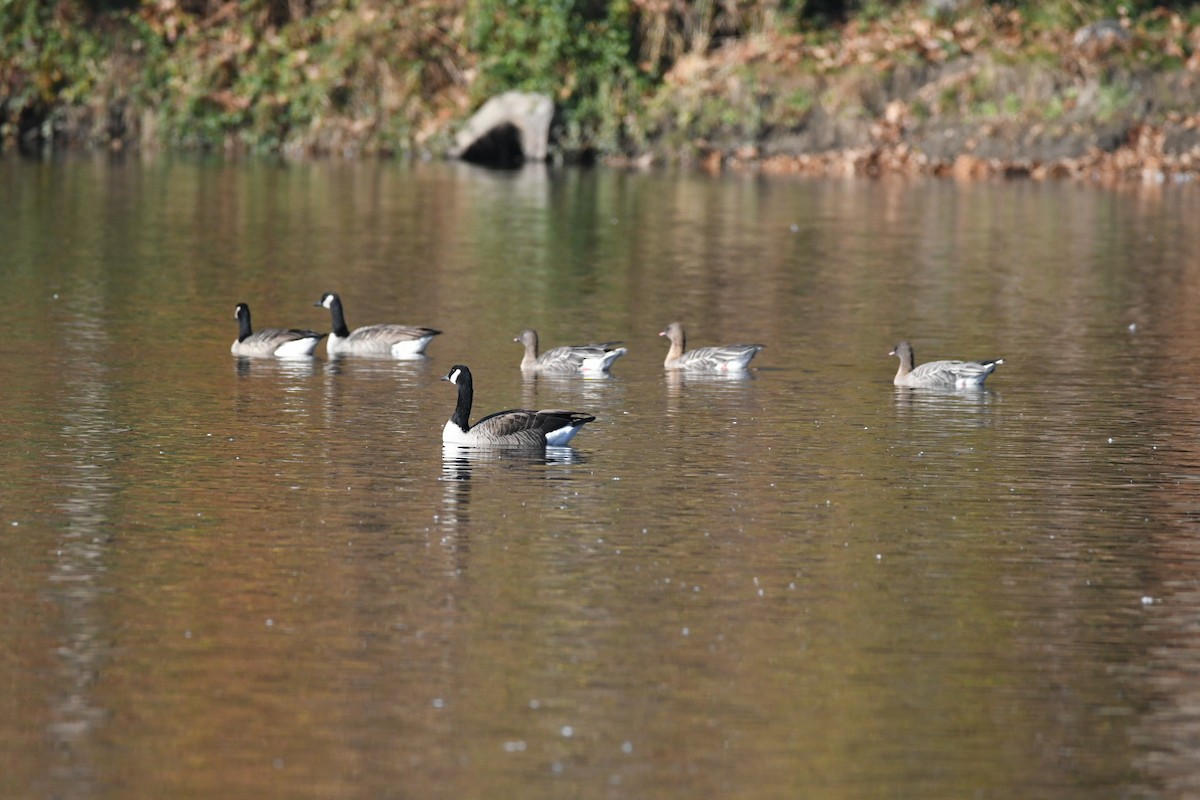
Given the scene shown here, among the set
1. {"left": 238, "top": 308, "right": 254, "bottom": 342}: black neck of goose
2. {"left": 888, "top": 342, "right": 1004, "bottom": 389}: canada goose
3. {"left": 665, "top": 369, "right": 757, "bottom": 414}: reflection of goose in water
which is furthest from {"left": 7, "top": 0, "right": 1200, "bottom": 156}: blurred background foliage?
{"left": 238, "top": 308, "right": 254, "bottom": 342}: black neck of goose

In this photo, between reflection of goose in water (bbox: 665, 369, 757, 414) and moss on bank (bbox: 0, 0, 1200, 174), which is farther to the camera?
moss on bank (bbox: 0, 0, 1200, 174)

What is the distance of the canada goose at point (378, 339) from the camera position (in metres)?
24.5

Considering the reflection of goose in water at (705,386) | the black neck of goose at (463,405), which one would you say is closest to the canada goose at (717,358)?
the reflection of goose in water at (705,386)

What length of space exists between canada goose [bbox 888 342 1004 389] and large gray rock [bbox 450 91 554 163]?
118 feet

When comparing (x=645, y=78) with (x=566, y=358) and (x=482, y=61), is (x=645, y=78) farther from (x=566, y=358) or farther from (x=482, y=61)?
(x=566, y=358)

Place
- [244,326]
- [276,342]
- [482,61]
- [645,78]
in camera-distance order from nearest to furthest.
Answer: [276,342] < [244,326] < [645,78] < [482,61]

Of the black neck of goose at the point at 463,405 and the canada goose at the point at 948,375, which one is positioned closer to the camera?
the black neck of goose at the point at 463,405

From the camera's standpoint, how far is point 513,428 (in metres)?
18.7

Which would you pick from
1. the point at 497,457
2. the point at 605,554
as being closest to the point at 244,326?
the point at 497,457

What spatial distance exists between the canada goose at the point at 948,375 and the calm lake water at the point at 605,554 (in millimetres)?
265

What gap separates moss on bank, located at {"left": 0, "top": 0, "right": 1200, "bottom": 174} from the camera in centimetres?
5506

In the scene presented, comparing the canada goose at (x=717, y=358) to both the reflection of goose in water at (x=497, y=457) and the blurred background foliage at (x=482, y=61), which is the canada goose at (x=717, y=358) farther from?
the blurred background foliage at (x=482, y=61)

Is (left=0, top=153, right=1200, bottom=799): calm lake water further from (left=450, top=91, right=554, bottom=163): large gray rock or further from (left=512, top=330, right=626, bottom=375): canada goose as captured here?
(left=450, top=91, right=554, bottom=163): large gray rock

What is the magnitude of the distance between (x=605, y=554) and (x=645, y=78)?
148 feet
